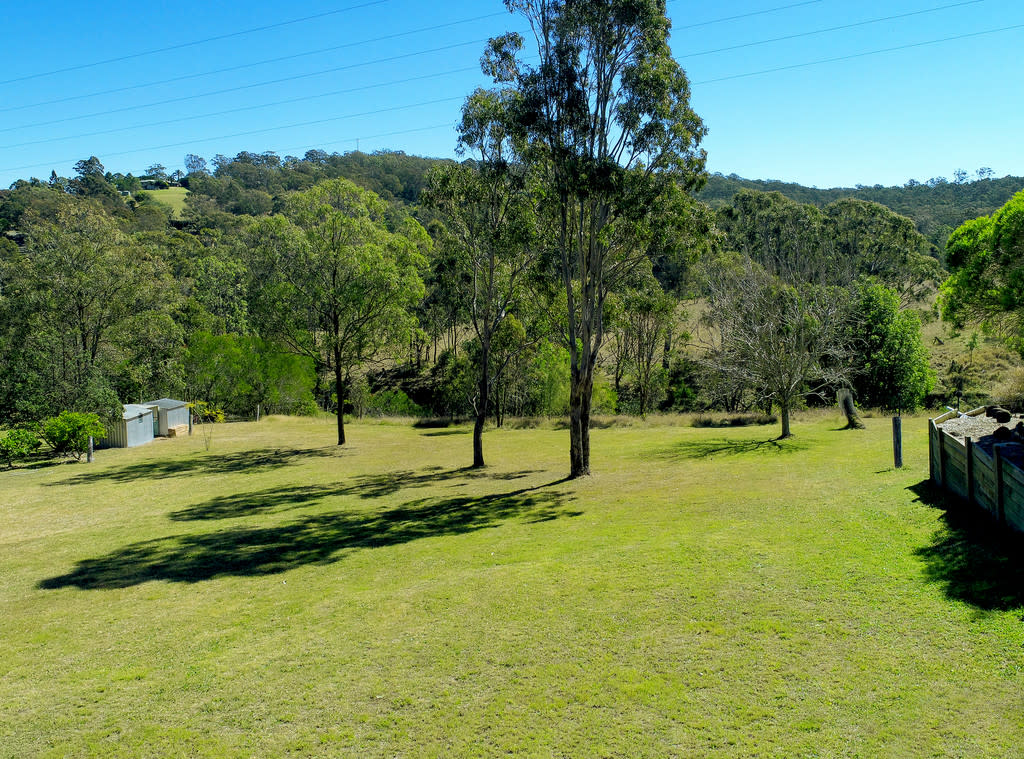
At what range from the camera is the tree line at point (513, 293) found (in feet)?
62.3

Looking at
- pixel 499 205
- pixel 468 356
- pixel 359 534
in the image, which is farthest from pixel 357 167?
pixel 359 534

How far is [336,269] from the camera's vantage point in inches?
1148

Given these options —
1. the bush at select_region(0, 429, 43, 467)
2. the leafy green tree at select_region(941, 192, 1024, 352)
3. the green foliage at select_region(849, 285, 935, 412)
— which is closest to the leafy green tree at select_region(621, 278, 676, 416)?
the green foliage at select_region(849, 285, 935, 412)

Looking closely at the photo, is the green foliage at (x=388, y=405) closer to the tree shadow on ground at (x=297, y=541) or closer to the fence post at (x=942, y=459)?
the tree shadow on ground at (x=297, y=541)

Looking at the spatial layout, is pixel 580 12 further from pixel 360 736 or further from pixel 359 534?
pixel 360 736

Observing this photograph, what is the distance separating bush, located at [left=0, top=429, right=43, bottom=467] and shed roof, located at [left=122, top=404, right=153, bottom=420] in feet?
13.2

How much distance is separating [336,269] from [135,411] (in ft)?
37.5

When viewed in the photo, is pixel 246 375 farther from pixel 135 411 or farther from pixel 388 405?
pixel 135 411

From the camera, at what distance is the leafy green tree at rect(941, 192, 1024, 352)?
15297 millimetres

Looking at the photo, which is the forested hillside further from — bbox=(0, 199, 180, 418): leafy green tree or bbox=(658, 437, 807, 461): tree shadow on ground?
bbox=(658, 437, 807, 461): tree shadow on ground

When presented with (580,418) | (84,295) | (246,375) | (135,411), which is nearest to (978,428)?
(580,418)

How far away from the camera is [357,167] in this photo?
15762 centimetres

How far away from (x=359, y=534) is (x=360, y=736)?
Result: 9.23 m

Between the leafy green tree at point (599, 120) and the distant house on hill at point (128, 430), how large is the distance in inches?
826
